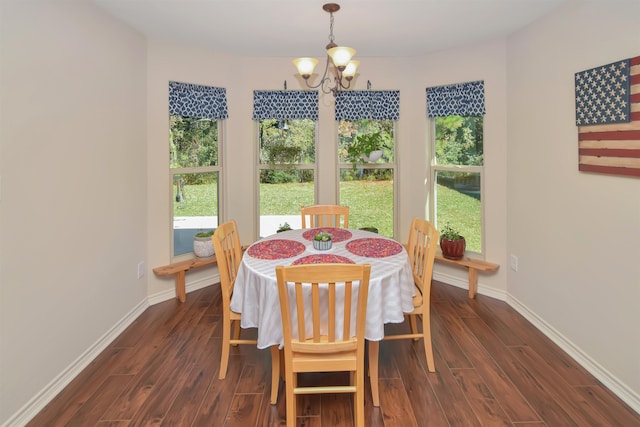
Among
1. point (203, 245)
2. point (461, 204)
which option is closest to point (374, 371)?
point (203, 245)

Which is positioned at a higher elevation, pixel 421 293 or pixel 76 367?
pixel 421 293

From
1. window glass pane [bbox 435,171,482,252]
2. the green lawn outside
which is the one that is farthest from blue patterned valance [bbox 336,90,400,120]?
window glass pane [bbox 435,171,482,252]

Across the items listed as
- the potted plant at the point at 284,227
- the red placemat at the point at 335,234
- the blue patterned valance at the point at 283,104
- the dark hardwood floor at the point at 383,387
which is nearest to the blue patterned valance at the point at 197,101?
the blue patterned valance at the point at 283,104

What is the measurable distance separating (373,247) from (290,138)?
213 cm

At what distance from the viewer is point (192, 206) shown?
3.91 meters

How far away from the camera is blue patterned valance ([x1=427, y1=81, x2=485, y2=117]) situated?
143 inches

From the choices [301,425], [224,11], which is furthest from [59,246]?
[224,11]

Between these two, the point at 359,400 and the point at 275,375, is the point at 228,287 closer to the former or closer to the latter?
the point at 275,375

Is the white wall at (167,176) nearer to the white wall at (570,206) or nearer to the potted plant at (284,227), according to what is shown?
the white wall at (570,206)

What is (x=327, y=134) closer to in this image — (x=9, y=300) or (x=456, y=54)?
(x=456, y=54)

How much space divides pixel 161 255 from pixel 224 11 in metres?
2.27

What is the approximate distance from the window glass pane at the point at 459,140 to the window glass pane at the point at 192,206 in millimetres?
2521

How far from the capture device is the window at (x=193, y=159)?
367 centimetres

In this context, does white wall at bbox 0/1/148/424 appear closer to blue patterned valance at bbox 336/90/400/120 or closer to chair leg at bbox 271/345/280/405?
chair leg at bbox 271/345/280/405
